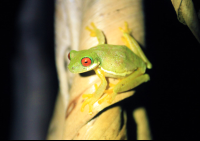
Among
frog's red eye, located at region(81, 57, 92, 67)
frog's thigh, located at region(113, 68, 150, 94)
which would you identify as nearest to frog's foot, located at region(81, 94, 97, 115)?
frog's thigh, located at region(113, 68, 150, 94)

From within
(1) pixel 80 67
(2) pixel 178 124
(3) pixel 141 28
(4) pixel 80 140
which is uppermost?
(3) pixel 141 28

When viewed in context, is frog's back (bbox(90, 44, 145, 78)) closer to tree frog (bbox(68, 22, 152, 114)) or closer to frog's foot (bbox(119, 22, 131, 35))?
tree frog (bbox(68, 22, 152, 114))

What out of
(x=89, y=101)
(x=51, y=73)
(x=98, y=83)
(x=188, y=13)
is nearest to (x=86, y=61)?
(x=98, y=83)

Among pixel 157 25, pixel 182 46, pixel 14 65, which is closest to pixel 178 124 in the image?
pixel 182 46

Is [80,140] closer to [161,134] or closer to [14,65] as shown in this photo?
[161,134]

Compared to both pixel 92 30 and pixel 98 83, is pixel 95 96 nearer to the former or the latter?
pixel 98 83

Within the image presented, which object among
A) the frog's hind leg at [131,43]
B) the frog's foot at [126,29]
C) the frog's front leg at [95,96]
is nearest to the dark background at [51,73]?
the frog's hind leg at [131,43]
